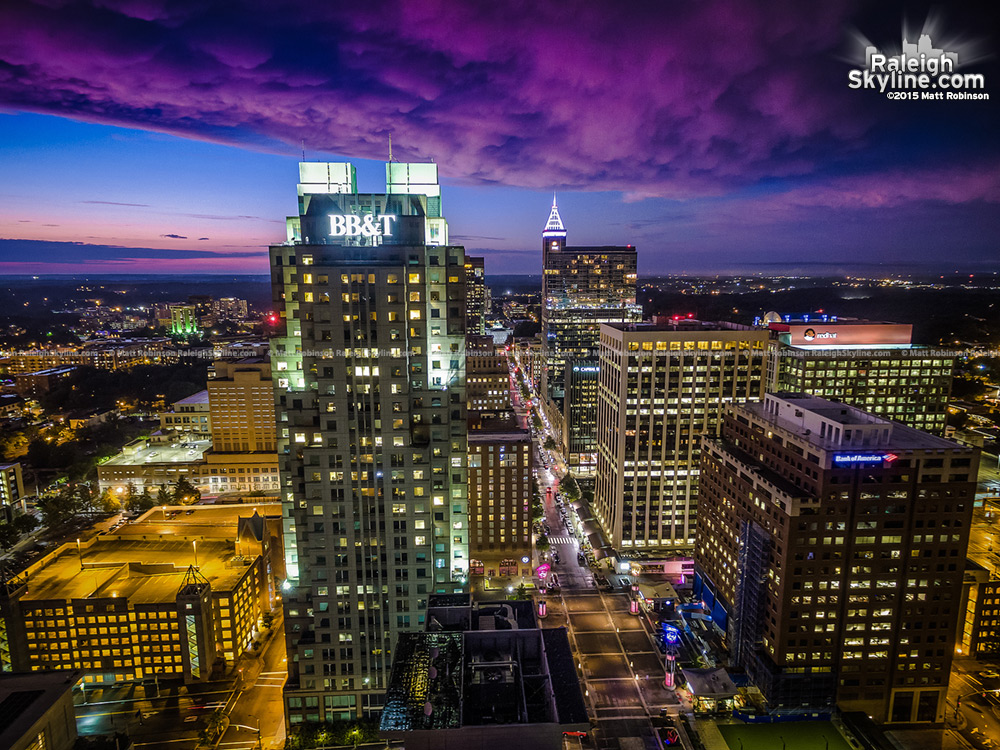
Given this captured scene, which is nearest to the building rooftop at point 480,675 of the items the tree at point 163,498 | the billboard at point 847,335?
the billboard at point 847,335

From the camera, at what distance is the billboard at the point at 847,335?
406 feet

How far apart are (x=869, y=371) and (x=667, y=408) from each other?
4486cm

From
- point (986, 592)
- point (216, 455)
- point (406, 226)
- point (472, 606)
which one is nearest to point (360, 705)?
point (472, 606)

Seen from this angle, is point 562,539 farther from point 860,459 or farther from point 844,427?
point 860,459

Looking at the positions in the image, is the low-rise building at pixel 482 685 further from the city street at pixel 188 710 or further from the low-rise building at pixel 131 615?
the low-rise building at pixel 131 615

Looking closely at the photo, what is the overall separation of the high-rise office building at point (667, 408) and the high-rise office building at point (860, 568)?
3626 centimetres

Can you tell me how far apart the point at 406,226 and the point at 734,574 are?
73.3m

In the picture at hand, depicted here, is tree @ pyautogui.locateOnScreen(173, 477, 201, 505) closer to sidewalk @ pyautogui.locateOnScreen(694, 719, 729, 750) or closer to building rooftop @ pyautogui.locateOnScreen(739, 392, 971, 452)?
sidewalk @ pyautogui.locateOnScreen(694, 719, 729, 750)

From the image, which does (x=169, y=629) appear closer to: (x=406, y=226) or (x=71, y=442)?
(x=406, y=226)

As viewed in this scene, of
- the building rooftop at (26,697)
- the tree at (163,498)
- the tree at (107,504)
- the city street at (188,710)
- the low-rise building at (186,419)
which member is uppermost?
the low-rise building at (186,419)

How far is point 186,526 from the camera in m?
112

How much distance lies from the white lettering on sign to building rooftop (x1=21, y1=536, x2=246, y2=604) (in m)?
60.6

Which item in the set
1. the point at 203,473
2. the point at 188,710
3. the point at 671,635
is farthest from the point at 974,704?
the point at 203,473

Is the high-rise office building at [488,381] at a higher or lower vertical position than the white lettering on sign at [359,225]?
lower
